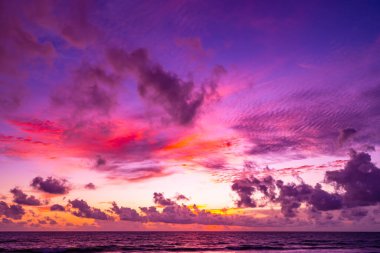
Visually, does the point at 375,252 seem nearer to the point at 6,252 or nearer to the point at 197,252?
the point at 197,252

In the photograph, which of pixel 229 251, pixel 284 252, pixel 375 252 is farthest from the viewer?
pixel 229 251

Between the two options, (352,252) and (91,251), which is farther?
(91,251)

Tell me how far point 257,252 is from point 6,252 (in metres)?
55.4

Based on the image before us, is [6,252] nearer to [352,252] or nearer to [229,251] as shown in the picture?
[229,251]

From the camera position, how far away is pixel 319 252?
2672 inches

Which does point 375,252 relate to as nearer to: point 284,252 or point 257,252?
point 284,252

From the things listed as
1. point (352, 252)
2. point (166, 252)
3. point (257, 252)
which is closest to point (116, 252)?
point (166, 252)

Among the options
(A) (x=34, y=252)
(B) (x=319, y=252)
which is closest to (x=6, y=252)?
(A) (x=34, y=252)

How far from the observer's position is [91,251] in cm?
7519

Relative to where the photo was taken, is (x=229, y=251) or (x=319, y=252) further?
(x=229, y=251)

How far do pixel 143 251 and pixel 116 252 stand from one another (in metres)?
6.54

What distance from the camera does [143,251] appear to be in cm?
7425

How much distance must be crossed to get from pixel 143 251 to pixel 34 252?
24621 millimetres

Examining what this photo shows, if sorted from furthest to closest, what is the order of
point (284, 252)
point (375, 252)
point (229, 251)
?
point (229, 251) < point (284, 252) < point (375, 252)
